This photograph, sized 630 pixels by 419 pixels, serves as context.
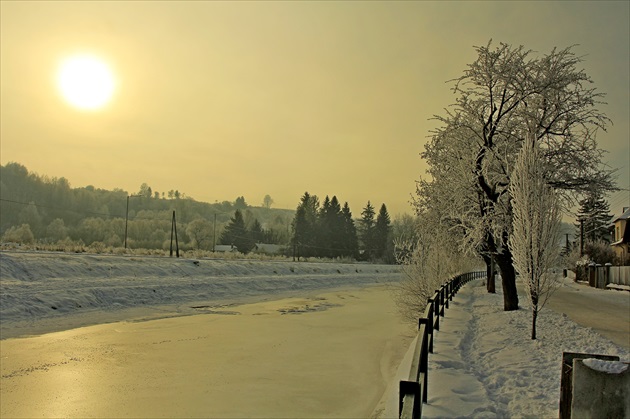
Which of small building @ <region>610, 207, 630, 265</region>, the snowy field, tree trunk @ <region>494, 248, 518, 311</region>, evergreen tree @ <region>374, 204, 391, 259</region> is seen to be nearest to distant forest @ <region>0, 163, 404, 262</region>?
evergreen tree @ <region>374, 204, 391, 259</region>

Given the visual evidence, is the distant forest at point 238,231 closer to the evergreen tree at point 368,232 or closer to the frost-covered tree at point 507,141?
the evergreen tree at point 368,232

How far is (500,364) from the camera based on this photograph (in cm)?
977

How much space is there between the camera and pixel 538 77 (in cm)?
1814

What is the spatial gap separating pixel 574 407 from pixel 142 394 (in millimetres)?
8392

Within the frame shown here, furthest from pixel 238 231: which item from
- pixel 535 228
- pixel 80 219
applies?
pixel 535 228

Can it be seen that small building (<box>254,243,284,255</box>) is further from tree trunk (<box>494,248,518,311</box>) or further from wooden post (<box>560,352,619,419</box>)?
wooden post (<box>560,352,619,419</box>)

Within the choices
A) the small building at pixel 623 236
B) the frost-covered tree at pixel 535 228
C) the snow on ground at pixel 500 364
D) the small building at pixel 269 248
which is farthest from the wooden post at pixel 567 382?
the small building at pixel 269 248

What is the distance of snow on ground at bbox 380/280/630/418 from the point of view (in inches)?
280

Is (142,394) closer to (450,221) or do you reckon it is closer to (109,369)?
(109,369)

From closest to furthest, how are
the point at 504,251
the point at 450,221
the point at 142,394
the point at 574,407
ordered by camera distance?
1. the point at 574,407
2. the point at 142,394
3. the point at 504,251
4. the point at 450,221

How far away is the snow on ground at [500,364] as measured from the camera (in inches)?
280

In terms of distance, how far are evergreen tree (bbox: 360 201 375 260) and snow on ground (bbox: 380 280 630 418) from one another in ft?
330

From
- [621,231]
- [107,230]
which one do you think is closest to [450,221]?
[621,231]

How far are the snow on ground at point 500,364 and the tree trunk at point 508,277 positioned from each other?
1810mm
